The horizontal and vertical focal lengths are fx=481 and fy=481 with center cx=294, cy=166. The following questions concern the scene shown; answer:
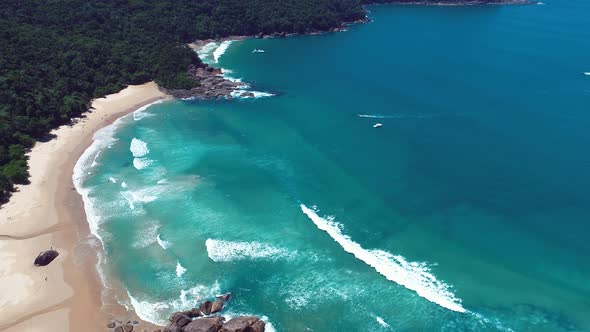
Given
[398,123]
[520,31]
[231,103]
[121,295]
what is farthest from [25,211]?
[520,31]

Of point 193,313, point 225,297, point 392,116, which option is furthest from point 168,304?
point 392,116

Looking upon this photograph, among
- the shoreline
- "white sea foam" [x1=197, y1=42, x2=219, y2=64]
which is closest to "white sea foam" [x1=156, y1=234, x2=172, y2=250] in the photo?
the shoreline

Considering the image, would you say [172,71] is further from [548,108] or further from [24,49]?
[548,108]

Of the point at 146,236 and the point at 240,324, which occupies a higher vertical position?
the point at 146,236

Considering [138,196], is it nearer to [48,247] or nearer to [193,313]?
[48,247]

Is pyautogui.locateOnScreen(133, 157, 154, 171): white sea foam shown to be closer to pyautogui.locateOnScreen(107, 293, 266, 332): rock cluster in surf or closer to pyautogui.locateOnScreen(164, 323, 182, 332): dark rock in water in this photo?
pyautogui.locateOnScreen(107, 293, 266, 332): rock cluster in surf
